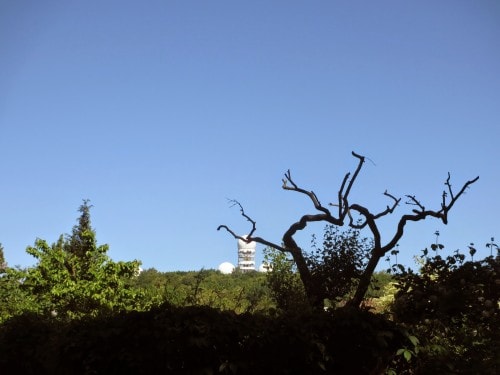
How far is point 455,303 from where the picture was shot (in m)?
10.2

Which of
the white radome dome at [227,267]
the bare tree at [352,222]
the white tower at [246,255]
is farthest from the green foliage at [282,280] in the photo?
the white tower at [246,255]

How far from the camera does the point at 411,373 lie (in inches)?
257

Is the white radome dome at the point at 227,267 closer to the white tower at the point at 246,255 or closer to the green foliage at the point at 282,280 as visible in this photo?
the white tower at the point at 246,255

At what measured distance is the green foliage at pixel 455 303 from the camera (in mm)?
7988

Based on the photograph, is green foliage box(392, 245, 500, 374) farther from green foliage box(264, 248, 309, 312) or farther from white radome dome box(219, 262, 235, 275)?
white radome dome box(219, 262, 235, 275)

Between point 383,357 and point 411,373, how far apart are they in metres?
0.60

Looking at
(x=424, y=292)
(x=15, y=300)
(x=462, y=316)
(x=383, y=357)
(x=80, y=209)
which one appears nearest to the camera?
(x=383, y=357)

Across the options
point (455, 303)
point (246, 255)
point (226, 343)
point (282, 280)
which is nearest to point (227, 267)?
point (246, 255)

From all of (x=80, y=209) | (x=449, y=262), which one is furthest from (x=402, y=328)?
(x=80, y=209)

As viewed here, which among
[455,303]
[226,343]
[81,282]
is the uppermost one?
[81,282]

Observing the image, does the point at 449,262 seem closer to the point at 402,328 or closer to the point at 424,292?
the point at 424,292

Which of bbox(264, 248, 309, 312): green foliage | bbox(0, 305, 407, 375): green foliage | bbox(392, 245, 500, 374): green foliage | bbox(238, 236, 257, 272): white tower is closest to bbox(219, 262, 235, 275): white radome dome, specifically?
bbox(238, 236, 257, 272): white tower

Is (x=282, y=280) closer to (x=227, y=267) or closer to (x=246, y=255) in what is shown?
(x=227, y=267)

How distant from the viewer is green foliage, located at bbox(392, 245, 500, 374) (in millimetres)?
7988
